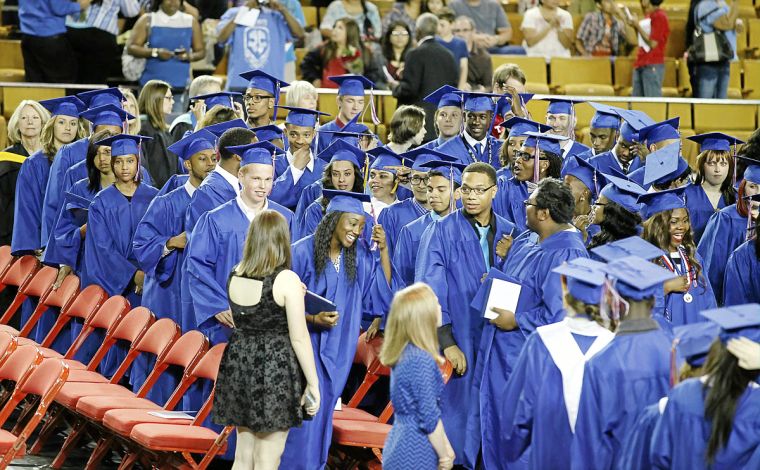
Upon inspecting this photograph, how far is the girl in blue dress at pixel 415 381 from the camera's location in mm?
5012

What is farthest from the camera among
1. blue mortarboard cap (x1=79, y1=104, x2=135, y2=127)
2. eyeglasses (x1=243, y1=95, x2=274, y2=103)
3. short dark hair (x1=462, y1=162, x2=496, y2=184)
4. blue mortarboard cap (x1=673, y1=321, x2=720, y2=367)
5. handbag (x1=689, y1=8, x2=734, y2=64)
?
handbag (x1=689, y1=8, x2=734, y2=64)

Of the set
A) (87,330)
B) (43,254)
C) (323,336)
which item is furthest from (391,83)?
(323,336)

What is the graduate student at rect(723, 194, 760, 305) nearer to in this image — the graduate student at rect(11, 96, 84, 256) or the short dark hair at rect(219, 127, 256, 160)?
the short dark hair at rect(219, 127, 256, 160)

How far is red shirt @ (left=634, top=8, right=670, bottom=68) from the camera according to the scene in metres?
12.8

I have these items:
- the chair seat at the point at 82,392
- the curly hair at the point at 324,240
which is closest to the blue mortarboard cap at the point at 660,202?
the curly hair at the point at 324,240

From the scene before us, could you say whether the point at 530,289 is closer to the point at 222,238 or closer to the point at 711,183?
the point at 222,238

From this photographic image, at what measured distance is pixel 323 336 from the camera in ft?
20.9

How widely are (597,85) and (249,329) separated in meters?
8.25

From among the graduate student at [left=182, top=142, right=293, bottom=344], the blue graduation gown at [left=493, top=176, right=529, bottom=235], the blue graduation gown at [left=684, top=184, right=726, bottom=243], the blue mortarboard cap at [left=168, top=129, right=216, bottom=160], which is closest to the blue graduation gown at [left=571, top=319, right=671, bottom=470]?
the graduate student at [left=182, top=142, right=293, bottom=344]

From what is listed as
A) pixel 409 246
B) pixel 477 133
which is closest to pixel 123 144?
pixel 409 246

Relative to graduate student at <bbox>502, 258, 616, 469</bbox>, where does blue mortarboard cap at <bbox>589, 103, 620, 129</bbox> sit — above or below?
above

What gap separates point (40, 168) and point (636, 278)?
236 inches

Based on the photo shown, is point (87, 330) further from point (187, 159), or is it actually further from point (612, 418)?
point (612, 418)

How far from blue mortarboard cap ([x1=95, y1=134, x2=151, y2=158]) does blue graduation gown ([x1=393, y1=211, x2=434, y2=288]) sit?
1.73 metres
